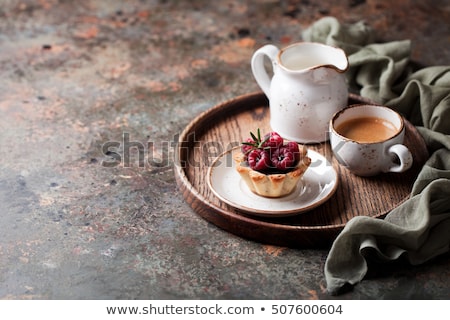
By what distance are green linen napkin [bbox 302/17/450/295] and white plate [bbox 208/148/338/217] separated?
133mm

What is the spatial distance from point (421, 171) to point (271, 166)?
311 millimetres

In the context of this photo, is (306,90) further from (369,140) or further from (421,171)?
(421,171)

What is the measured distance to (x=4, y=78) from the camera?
1.94 m

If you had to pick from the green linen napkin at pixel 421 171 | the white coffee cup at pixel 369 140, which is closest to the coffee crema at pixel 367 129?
the white coffee cup at pixel 369 140

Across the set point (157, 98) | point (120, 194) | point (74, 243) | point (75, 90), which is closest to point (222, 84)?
point (157, 98)

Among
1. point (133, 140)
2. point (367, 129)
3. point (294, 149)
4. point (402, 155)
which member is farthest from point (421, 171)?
point (133, 140)

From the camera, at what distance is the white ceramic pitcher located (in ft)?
4.92

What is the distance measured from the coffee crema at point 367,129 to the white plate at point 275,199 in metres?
0.08

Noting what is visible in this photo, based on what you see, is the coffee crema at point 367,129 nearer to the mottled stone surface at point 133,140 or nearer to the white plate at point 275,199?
the white plate at point 275,199

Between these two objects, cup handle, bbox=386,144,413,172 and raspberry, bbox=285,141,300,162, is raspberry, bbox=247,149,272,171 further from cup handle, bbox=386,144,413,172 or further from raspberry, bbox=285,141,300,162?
cup handle, bbox=386,144,413,172

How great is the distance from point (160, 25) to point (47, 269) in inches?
44.3

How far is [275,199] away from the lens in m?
1.38

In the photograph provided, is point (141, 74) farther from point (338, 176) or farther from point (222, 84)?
point (338, 176)

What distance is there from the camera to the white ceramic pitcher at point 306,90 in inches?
59.1
